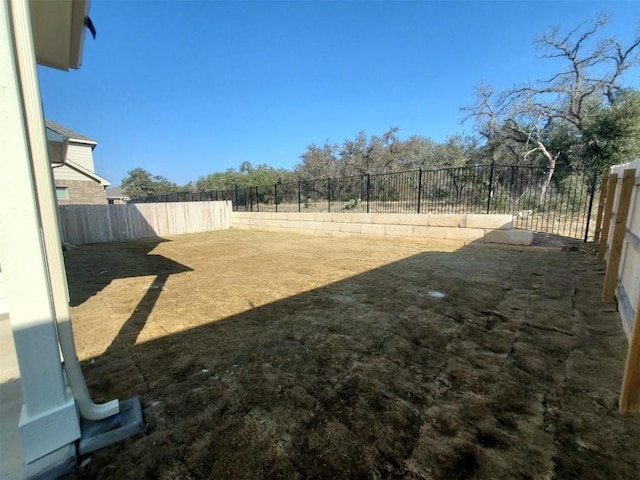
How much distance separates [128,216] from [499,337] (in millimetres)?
11942

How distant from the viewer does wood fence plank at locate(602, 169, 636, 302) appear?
2.87 metres

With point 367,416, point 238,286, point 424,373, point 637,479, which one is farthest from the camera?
point 238,286

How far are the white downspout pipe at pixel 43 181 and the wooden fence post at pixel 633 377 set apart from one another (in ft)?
8.88

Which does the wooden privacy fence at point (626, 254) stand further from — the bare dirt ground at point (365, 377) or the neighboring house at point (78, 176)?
the neighboring house at point (78, 176)

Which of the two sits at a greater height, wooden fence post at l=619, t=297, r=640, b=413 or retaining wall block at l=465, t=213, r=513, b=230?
retaining wall block at l=465, t=213, r=513, b=230

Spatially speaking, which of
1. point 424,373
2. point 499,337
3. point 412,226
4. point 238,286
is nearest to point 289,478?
point 424,373

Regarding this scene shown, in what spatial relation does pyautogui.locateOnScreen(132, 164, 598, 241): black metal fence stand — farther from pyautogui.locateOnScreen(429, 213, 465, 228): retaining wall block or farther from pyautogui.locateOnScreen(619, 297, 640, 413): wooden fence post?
pyautogui.locateOnScreen(619, 297, 640, 413): wooden fence post

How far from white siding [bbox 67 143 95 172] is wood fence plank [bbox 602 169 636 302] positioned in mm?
20809

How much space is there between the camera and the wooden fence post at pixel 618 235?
287 cm

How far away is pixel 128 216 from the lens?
1048 centimetres

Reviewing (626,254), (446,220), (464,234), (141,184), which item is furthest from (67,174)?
(141,184)

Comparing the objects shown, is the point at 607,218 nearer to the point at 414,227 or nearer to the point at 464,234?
the point at 464,234

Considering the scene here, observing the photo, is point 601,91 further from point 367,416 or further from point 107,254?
point 107,254

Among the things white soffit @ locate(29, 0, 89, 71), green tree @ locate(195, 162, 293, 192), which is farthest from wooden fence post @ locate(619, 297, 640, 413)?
green tree @ locate(195, 162, 293, 192)
